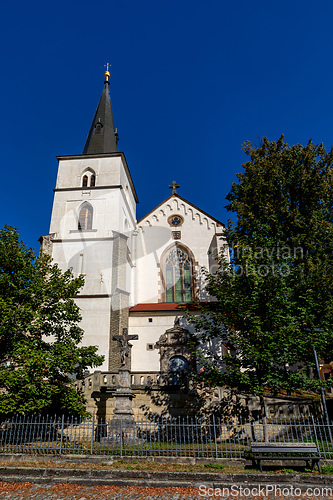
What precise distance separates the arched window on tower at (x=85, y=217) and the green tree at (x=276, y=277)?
32.8ft

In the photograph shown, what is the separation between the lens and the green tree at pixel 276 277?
12.8 meters

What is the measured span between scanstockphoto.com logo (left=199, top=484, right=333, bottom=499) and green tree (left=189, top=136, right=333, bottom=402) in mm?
4716

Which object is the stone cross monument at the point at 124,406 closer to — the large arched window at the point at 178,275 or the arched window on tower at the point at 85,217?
the large arched window at the point at 178,275

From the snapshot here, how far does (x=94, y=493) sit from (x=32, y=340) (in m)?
7.03

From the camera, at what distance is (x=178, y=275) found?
26062mm

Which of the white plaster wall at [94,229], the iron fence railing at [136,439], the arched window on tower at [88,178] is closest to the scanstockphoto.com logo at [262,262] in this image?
the iron fence railing at [136,439]

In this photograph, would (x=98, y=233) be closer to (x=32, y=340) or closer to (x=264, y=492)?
(x=32, y=340)

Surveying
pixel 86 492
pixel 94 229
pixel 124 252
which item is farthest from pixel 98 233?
pixel 86 492

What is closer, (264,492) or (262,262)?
(264,492)

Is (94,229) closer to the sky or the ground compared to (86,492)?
closer to the sky

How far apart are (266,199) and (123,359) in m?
10.9

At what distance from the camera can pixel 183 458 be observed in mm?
9344

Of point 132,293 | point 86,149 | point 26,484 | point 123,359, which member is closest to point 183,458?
point 26,484

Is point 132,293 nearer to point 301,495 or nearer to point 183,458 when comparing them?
point 183,458
